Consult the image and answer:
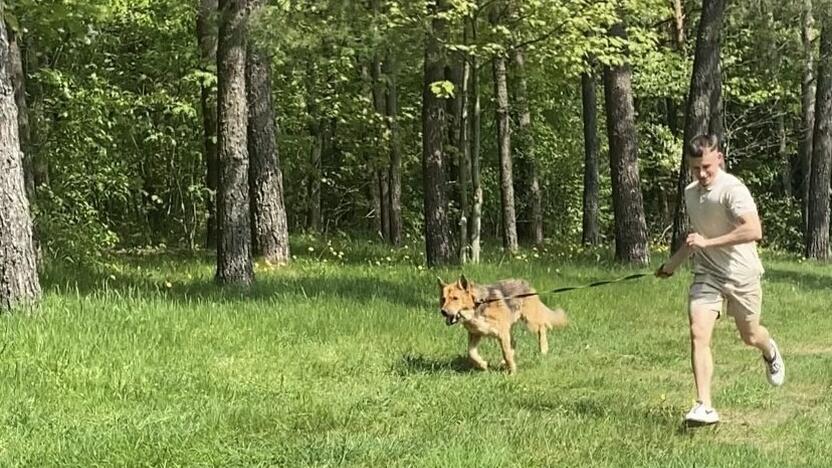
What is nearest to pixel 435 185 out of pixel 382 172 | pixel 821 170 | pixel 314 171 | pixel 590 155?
pixel 590 155

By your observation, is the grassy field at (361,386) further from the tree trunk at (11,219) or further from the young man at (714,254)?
the young man at (714,254)

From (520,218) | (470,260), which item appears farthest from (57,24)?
(520,218)

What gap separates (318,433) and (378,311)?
15.5ft

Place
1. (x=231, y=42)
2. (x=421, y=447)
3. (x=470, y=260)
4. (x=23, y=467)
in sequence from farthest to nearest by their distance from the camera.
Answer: (x=470, y=260) < (x=231, y=42) < (x=421, y=447) < (x=23, y=467)

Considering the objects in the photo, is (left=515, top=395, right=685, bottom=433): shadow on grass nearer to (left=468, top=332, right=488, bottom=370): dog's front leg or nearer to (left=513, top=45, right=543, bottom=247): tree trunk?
(left=468, top=332, right=488, bottom=370): dog's front leg

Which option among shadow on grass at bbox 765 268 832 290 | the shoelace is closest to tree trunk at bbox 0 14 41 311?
the shoelace

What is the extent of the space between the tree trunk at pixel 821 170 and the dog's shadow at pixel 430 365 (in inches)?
636

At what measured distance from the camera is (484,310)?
338 inches

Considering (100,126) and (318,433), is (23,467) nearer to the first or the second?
(318,433)

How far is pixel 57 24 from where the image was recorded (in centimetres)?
1512

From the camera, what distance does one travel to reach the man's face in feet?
21.7

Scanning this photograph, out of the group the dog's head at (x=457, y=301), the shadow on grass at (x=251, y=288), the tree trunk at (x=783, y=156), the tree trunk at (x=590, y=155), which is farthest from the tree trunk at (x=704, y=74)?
the tree trunk at (x=783, y=156)

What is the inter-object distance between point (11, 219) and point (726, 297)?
6632mm

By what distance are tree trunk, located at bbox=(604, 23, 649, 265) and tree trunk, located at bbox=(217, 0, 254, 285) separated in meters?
7.94
